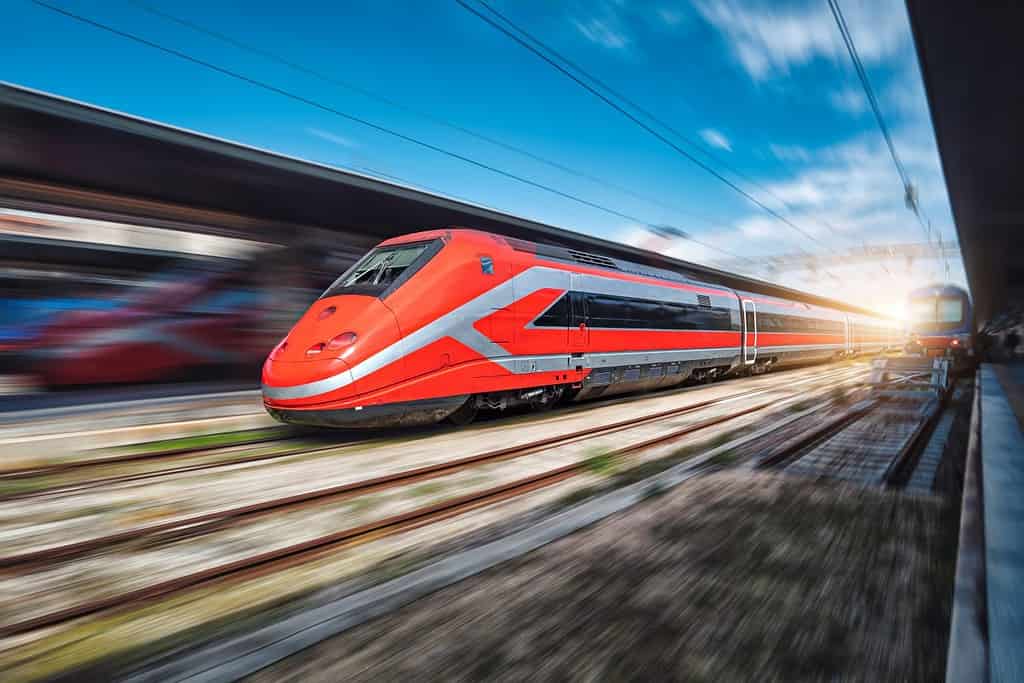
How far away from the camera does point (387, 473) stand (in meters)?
4.02

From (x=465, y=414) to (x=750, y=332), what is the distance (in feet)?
31.2

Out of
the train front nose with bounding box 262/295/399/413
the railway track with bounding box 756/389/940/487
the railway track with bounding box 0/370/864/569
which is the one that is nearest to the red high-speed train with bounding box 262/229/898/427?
the train front nose with bounding box 262/295/399/413

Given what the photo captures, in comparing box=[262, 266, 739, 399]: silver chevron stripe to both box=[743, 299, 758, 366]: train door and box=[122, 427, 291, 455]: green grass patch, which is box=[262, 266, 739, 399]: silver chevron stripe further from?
box=[743, 299, 758, 366]: train door

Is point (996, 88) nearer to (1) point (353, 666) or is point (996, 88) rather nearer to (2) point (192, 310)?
(1) point (353, 666)

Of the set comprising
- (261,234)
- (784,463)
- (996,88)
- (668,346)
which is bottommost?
(784,463)

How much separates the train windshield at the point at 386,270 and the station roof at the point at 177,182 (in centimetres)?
398

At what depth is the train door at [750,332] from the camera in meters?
12.6

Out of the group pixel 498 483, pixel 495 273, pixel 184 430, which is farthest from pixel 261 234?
pixel 498 483

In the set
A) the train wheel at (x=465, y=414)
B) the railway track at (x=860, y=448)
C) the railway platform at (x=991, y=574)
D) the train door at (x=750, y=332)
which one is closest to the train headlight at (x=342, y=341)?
the train wheel at (x=465, y=414)

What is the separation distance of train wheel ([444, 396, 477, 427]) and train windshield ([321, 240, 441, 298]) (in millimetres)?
1769

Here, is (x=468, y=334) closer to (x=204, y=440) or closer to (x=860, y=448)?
(x=204, y=440)

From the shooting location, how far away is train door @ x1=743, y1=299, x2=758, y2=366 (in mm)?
12609

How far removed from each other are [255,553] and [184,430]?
4216mm

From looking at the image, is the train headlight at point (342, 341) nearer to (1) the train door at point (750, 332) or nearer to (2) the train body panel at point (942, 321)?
(1) the train door at point (750, 332)
